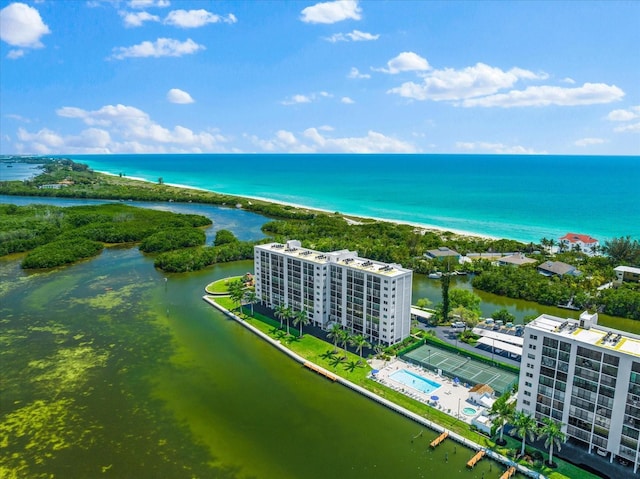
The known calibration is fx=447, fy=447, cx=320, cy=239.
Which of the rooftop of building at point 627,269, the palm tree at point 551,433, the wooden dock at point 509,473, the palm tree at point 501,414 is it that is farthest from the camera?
the rooftop of building at point 627,269

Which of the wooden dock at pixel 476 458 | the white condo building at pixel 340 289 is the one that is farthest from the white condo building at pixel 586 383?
the white condo building at pixel 340 289

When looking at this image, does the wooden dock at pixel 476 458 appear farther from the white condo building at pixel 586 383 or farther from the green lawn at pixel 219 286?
the green lawn at pixel 219 286

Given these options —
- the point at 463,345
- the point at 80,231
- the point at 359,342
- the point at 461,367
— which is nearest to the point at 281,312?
the point at 359,342

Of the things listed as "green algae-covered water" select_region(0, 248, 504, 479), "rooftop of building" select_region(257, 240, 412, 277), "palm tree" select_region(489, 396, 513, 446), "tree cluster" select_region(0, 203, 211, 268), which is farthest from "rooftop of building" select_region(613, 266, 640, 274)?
"tree cluster" select_region(0, 203, 211, 268)

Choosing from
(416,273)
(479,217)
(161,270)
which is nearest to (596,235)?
(479,217)

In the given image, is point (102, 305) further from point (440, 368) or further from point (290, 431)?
point (440, 368)
